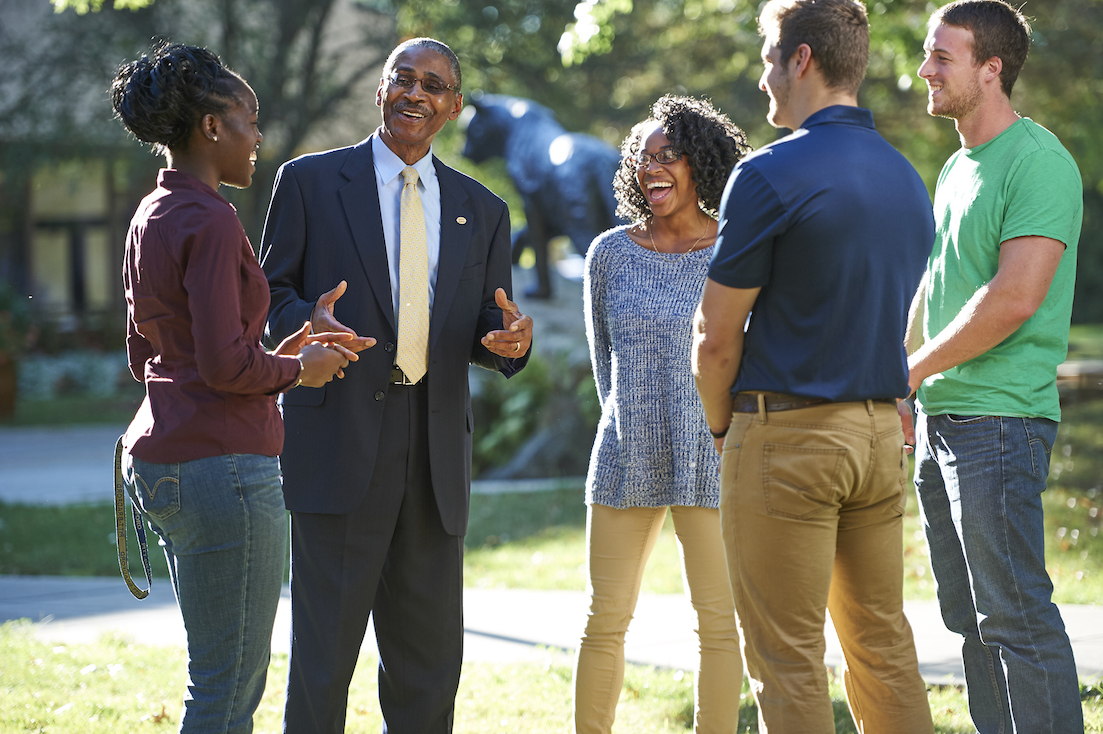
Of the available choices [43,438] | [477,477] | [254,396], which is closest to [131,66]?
[254,396]

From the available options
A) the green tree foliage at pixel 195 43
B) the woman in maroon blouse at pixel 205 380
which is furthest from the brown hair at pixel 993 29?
the green tree foliage at pixel 195 43

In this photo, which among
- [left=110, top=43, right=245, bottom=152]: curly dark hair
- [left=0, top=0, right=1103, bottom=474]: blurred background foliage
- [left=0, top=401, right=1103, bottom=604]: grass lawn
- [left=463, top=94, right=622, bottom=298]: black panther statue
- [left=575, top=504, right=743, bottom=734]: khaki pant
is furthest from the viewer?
[left=0, top=0, right=1103, bottom=474]: blurred background foliage

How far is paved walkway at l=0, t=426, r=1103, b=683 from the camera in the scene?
526 centimetres

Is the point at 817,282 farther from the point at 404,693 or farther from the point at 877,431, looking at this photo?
the point at 404,693

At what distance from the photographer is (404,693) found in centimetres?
360

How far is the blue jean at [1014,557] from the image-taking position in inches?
128

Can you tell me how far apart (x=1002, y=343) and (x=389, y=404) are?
1891 mm

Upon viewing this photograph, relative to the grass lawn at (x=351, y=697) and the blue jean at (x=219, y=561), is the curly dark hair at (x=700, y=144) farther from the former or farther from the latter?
the grass lawn at (x=351, y=697)

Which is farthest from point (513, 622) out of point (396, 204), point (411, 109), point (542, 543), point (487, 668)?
point (411, 109)

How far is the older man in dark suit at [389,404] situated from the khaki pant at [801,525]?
3.25 ft

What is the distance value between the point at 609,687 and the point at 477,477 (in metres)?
7.72

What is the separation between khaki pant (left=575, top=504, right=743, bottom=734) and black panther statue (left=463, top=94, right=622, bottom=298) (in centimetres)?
736

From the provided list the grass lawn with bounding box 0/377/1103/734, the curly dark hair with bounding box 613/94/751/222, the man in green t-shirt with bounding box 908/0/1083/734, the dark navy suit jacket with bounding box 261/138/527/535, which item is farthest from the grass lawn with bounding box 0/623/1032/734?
the curly dark hair with bounding box 613/94/751/222

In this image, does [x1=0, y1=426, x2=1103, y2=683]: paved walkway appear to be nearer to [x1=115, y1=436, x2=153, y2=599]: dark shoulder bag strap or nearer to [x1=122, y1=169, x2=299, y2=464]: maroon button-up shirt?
[x1=115, y1=436, x2=153, y2=599]: dark shoulder bag strap
